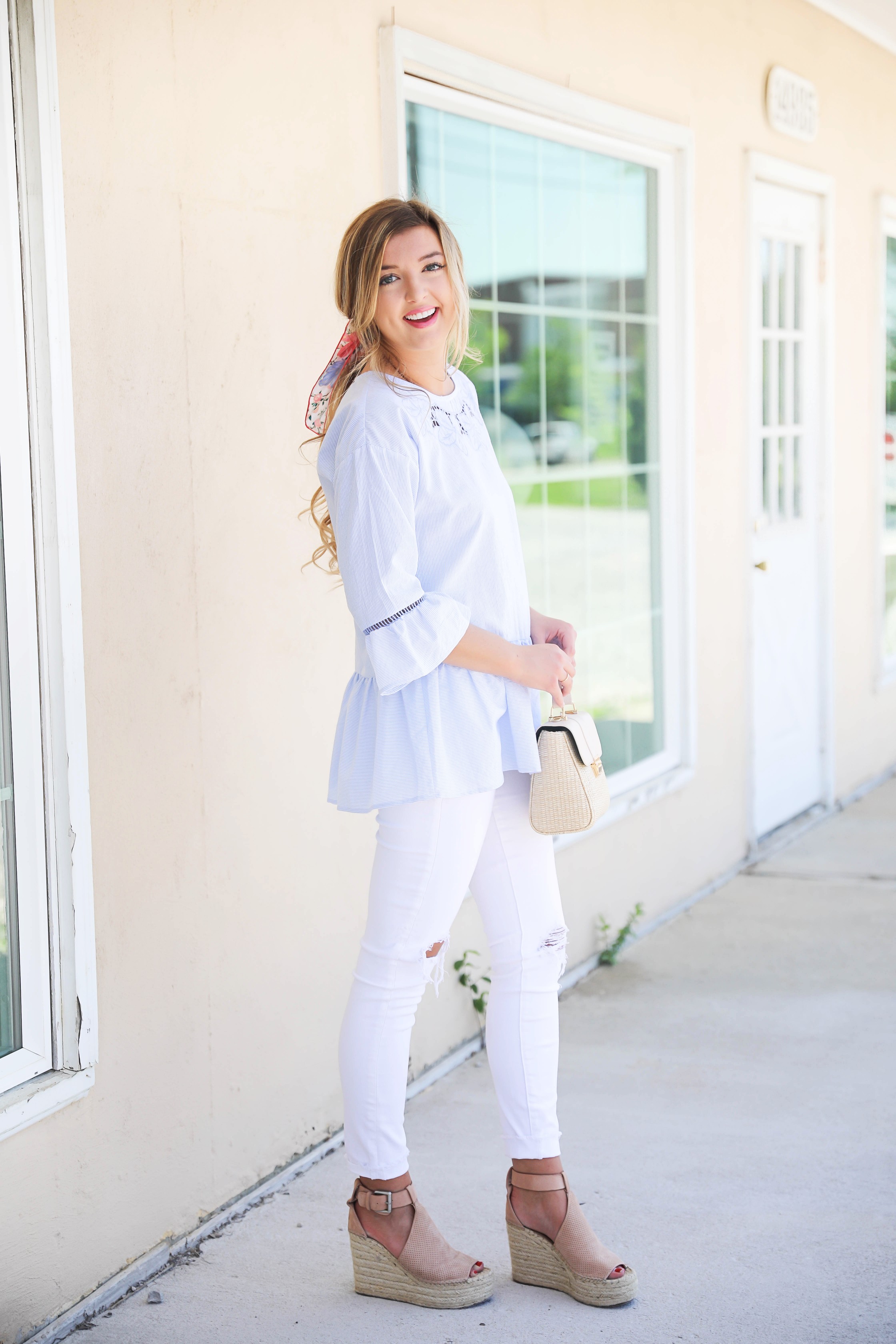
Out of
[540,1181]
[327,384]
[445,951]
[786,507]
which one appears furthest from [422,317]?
[786,507]

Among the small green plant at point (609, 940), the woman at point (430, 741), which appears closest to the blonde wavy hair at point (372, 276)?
the woman at point (430, 741)

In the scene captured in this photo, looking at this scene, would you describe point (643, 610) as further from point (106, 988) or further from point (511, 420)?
point (106, 988)

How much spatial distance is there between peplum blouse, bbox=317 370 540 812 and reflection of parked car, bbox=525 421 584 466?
5.45ft

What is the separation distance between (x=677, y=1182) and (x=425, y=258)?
1.80 meters

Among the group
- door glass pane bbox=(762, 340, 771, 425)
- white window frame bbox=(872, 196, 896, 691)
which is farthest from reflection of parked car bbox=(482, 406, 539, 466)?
white window frame bbox=(872, 196, 896, 691)

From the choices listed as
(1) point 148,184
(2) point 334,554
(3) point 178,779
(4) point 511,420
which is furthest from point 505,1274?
(4) point 511,420

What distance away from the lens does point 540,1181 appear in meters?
2.28

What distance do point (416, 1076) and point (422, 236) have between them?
193cm

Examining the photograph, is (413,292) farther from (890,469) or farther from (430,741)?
(890,469)

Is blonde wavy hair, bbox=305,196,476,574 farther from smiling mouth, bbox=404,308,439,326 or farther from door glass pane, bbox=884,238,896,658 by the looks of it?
door glass pane, bbox=884,238,896,658

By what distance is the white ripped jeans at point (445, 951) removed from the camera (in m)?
2.19

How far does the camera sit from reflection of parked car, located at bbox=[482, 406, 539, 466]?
3.71 metres

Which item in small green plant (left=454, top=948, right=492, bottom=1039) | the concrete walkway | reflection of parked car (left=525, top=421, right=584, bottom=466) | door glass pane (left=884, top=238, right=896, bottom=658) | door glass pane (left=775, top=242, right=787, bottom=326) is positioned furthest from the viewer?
door glass pane (left=884, top=238, right=896, bottom=658)

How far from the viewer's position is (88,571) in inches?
91.4
